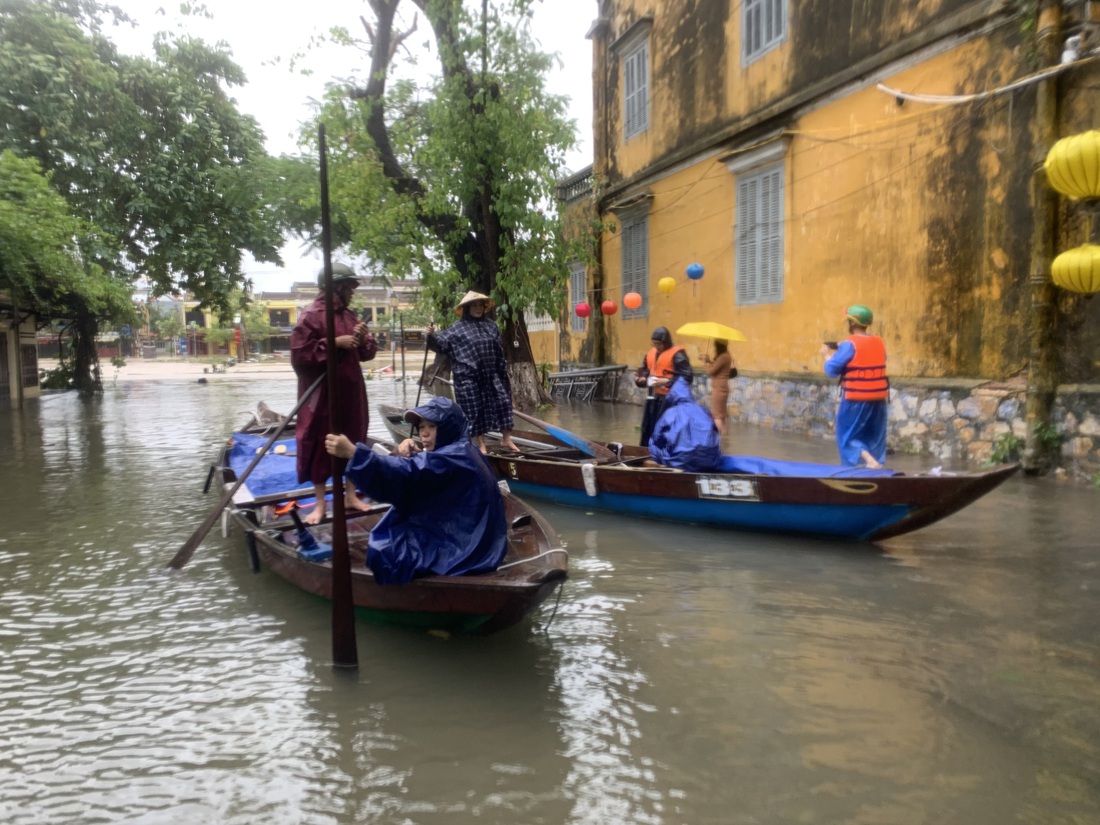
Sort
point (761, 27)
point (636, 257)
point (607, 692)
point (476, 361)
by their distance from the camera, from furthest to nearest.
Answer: point (636, 257), point (761, 27), point (476, 361), point (607, 692)

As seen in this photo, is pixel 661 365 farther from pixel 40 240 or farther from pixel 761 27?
pixel 40 240

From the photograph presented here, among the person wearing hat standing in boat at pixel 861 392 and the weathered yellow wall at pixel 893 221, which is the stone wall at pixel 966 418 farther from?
the person wearing hat standing in boat at pixel 861 392

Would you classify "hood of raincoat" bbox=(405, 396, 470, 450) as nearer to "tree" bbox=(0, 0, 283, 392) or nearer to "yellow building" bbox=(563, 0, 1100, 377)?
"yellow building" bbox=(563, 0, 1100, 377)

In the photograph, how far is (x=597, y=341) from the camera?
18.0m

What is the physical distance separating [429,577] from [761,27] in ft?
35.0

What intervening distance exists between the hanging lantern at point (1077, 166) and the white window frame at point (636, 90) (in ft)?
31.1

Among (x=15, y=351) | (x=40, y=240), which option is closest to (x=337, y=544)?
(x=40, y=240)

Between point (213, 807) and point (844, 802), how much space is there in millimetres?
2216

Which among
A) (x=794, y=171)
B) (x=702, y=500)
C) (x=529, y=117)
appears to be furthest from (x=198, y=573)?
(x=529, y=117)

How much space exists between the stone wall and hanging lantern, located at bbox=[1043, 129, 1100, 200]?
1732 millimetres

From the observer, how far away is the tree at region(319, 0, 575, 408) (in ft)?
44.8

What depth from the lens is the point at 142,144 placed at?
17.9m

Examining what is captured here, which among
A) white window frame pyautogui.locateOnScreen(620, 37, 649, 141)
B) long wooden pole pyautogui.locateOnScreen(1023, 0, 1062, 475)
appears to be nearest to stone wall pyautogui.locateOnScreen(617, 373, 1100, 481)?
long wooden pole pyautogui.locateOnScreen(1023, 0, 1062, 475)

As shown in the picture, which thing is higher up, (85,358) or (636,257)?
(636,257)
